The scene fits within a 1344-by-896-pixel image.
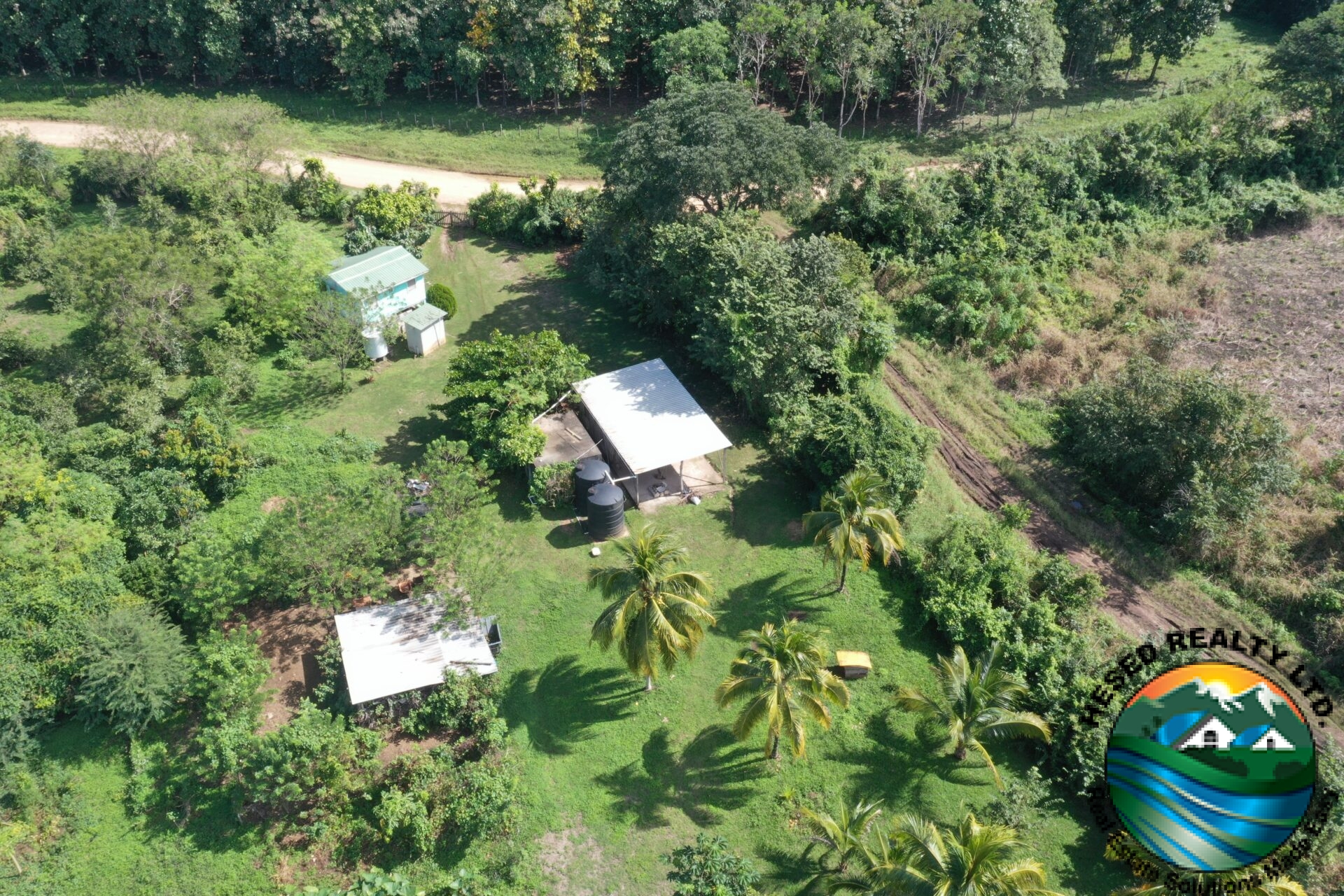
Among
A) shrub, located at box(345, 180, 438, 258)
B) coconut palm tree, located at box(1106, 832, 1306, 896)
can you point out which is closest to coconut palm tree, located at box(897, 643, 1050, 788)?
coconut palm tree, located at box(1106, 832, 1306, 896)

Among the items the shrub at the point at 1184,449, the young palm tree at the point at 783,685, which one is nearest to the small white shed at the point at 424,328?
the young palm tree at the point at 783,685

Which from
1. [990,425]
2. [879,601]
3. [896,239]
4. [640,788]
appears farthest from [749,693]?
[896,239]

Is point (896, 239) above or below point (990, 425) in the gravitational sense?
above

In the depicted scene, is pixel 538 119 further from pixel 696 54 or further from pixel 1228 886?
pixel 1228 886

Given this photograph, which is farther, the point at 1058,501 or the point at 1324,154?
the point at 1324,154

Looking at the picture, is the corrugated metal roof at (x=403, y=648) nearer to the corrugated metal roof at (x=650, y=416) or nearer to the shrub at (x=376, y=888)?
the shrub at (x=376, y=888)

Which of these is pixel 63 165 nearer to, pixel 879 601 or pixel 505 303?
pixel 505 303
